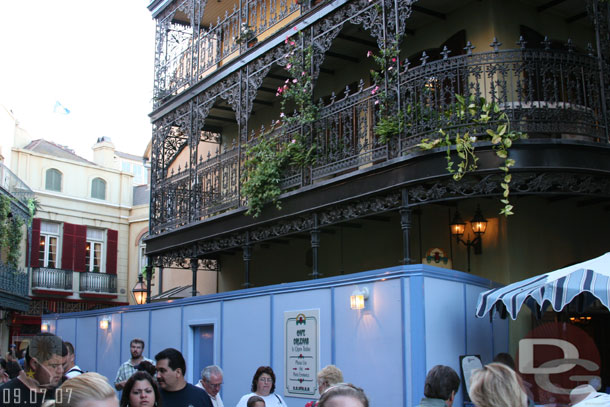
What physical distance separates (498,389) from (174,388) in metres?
3.36

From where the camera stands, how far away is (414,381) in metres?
8.52

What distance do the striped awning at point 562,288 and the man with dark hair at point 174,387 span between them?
414cm

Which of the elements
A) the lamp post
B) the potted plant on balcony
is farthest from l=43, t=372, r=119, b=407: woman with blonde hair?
the potted plant on balcony

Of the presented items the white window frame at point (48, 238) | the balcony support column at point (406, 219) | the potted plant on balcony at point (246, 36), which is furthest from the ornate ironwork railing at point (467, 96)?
the white window frame at point (48, 238)

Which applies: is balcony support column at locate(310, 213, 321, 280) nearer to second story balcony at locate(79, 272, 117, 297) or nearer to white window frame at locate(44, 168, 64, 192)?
second story balcony at locate(79, 272, 117, 297)

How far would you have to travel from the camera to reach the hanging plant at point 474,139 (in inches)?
387

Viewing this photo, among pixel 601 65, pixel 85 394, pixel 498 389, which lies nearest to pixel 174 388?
pixel 85 394

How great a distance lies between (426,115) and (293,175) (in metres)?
3.45

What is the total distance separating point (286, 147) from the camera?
13.2 metres

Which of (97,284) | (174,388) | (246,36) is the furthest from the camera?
(97,284)

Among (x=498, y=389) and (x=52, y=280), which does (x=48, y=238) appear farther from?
(x=498, y=389)
